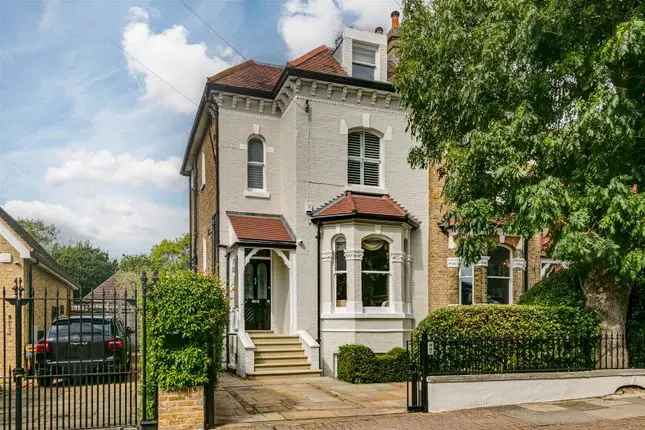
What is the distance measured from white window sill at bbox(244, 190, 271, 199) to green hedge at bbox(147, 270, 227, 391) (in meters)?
8.13

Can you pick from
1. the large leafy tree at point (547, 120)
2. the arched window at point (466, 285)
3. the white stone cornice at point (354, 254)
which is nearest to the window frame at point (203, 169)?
the white stone cornice at point (354, 254)

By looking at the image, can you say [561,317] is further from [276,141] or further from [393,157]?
[276,141]

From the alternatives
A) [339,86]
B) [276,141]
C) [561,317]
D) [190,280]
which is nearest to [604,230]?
[561,317]

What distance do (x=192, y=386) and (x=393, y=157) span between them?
1064 centimetres

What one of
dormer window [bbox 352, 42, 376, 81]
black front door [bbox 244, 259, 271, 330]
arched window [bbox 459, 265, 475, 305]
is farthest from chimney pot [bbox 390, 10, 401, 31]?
black front door [bbox 244, 259, 271, 330]

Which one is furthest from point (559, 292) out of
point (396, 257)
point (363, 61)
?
point (363, 61)

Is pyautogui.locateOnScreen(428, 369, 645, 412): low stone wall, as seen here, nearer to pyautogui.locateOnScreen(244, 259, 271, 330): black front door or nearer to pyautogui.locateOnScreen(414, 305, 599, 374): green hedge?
pyautogui.locateOnScreen(414, 305, 599, 374): green hedge

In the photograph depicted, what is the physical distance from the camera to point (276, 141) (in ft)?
57.1

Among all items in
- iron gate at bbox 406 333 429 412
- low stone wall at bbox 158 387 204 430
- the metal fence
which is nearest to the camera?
low stone wall at bbox 158 387 204 430

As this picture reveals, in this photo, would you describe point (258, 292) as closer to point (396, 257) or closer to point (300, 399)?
point (396, 257)

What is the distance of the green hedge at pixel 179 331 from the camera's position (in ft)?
27.9

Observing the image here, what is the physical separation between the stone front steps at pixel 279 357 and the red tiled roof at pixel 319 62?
7609 millimetres

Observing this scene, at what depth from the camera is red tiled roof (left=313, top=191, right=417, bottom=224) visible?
15.7 meters

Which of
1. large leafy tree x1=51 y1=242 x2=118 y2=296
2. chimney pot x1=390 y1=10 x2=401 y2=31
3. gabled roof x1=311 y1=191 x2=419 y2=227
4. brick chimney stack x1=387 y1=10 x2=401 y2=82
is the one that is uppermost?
chimney pot x1=390 y1=10 x2=401 y2=31
